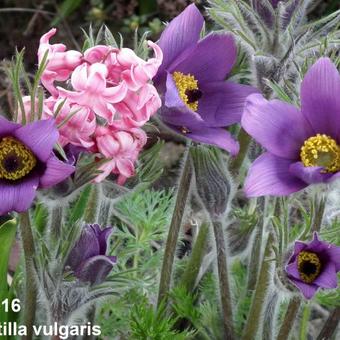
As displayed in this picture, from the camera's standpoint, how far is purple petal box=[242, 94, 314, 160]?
915 mm

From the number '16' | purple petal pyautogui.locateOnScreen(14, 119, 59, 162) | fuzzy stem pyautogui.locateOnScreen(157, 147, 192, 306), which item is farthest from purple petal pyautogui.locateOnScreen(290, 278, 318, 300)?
the number '16'

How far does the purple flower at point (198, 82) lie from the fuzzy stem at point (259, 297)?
0.18m

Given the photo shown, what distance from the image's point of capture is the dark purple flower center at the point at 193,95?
3.49 feet

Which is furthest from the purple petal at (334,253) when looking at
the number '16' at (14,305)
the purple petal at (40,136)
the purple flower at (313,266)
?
the number '16' at (14,305)

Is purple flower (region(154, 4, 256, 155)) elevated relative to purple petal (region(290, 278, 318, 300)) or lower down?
elevated

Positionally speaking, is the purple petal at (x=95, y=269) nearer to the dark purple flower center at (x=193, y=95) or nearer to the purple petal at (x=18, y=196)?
the purple petal at (x=18, y=196)

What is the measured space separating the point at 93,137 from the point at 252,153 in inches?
12.8

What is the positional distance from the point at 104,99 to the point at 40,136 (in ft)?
0.28

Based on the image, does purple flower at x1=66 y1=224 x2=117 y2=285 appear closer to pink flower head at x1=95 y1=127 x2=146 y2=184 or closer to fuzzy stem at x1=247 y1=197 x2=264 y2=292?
pink flower head at x1=95 y1=127 x2=146 y2=184

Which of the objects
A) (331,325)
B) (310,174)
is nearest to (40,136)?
(310,174)

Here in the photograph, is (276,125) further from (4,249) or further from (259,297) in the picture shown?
(4,249)

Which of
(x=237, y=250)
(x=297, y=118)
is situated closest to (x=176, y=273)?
(x=237, y=250)

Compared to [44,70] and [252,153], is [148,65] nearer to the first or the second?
[44,70]

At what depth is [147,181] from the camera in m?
1.08
